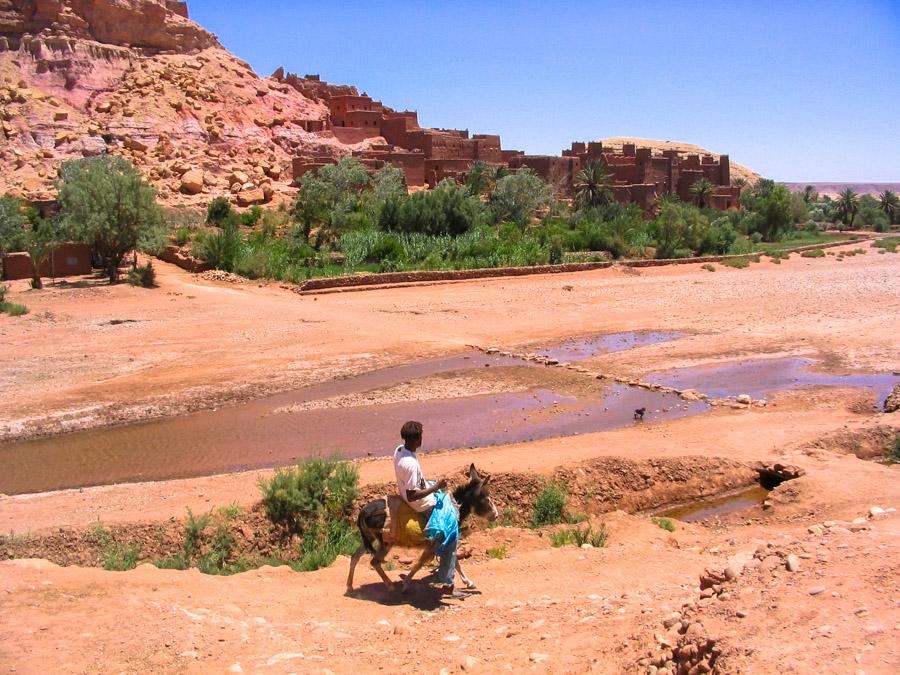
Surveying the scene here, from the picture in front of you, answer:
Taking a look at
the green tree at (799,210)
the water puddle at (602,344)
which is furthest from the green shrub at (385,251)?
the green tree at (799,210)

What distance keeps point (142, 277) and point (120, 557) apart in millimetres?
19929

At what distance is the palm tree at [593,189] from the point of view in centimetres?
4853

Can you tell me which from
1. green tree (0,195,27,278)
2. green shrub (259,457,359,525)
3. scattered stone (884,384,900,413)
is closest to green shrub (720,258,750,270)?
scattered stone (884,384,900,413)

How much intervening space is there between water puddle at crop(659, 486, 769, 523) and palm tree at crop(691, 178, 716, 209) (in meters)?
46.8

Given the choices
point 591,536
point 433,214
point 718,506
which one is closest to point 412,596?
point 591,536

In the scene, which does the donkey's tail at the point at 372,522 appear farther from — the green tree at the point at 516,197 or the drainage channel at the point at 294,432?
the green tree at the point at 516,197

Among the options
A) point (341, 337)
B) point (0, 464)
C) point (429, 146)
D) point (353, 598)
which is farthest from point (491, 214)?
point (353, 598)

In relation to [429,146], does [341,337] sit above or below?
below

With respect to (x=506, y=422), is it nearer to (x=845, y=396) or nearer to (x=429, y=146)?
(x=845, y=396)

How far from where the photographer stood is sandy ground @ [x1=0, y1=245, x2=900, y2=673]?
4680 millimetres

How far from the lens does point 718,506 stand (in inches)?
384

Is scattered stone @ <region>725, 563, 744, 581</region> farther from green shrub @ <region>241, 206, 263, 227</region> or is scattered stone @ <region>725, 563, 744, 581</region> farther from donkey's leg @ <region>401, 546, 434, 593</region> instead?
green shrub @ <region>241, 206, 263, 227</region>

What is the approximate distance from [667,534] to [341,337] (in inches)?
507

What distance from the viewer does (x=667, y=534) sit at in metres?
8.23
